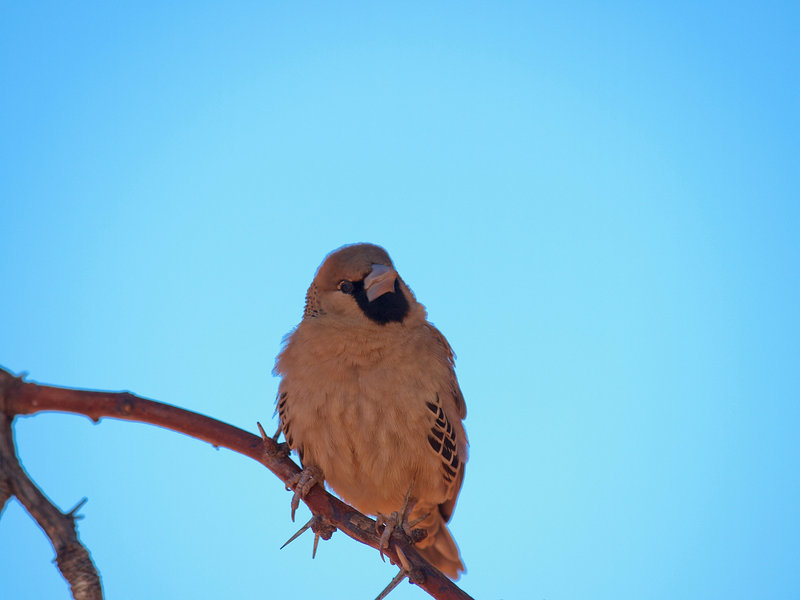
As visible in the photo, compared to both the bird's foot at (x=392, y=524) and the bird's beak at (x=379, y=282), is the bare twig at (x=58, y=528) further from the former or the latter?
the bird's beak at (x=379, y=282)


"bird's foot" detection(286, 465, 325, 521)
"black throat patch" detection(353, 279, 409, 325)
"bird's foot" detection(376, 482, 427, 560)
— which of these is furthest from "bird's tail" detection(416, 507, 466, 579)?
"black throat patch" detection(353, 279, 409, 325)

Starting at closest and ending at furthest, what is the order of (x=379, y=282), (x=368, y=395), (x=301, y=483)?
(x=301, y=483), (x=368, y=395), (x=379, y=282)

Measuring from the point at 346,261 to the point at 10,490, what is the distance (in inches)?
108

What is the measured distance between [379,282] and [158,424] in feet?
6.21

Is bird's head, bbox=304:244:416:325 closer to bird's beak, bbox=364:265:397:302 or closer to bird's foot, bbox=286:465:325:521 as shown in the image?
bird's beak, bbox=364:265:397:302

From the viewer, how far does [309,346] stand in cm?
436

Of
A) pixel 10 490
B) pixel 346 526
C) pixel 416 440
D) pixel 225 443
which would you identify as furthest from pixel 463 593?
pixel 10 490

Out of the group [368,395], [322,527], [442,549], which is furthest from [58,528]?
[442,549]

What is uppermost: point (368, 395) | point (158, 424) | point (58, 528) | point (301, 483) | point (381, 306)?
point (381, 306)

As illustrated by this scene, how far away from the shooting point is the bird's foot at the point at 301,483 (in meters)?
3.68

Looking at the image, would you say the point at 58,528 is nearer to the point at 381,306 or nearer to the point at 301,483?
the point at 301,483

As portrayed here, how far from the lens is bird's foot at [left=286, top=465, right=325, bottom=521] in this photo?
3.68m

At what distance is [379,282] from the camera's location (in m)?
4.30

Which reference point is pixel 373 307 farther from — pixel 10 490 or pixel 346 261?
pixel 10 490
